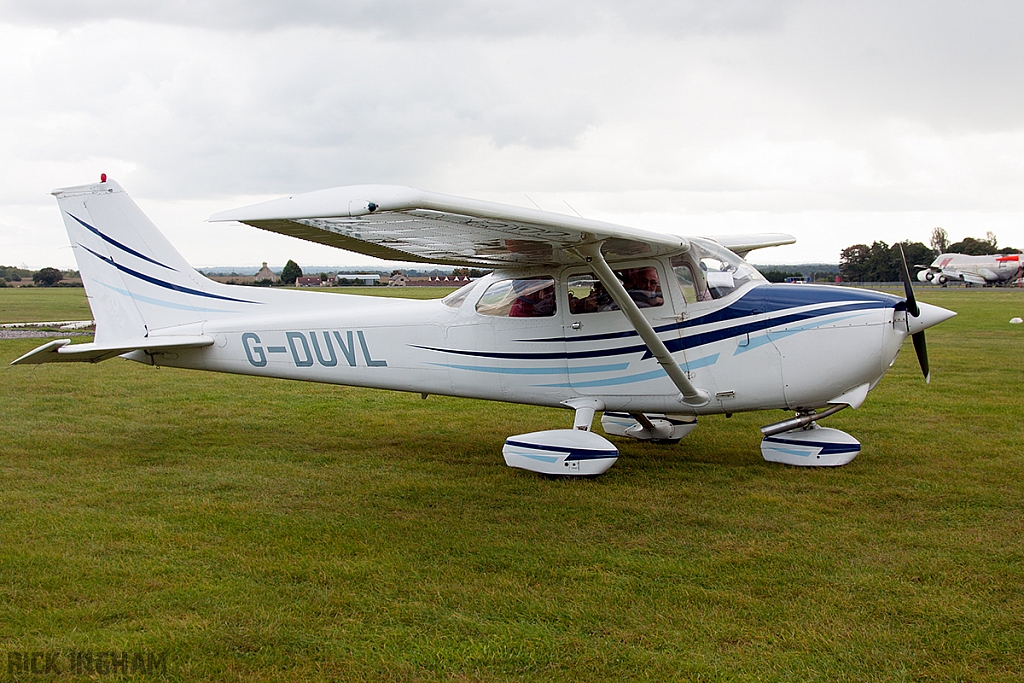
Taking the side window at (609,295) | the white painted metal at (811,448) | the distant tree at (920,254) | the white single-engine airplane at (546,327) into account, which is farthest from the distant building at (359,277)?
the white painted metal at (811,448)

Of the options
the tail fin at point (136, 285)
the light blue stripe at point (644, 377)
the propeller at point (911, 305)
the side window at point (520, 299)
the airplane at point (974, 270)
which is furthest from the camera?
the airplane at point (974, 270)

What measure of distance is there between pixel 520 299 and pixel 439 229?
1985 millimetres

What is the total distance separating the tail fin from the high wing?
2.83 m

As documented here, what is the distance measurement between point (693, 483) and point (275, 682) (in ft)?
13.7

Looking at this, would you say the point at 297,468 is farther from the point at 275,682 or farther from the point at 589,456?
the point at 275,682

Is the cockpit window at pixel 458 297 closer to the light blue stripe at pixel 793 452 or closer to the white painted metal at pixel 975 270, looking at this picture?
the light blue stripe at pixel 793 452

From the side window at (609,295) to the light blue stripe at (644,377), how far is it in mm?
600

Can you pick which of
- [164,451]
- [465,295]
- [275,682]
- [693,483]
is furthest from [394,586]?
[164,451]

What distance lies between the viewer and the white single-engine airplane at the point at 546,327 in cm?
645

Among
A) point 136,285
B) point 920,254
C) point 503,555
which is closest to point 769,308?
point 503,555

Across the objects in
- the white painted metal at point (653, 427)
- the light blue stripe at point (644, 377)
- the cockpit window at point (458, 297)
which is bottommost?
the white painted metal at point (653, 427)

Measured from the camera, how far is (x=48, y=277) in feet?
256

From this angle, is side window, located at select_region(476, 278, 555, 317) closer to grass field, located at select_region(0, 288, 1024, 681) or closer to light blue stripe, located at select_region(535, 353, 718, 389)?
light blue stripe, located at select_region(535, 353, 718, 389)

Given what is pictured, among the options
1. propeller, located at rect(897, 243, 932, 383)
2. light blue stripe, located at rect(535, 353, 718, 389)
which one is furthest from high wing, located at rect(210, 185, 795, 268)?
propeller, located at rect(897, 243, 932, 383)
